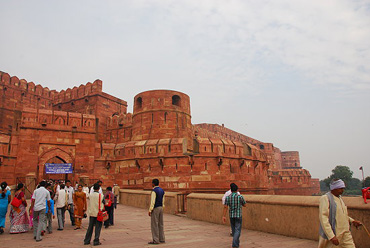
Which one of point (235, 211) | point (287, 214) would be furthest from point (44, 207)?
point (287, 214)

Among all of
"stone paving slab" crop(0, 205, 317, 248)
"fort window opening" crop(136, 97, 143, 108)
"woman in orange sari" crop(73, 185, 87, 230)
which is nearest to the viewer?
"stone paving slab" crop(0, 205, 317, 248)

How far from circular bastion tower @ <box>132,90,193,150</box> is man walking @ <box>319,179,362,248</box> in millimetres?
15606

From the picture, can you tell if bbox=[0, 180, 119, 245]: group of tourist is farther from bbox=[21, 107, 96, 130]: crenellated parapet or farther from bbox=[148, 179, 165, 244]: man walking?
bbox=[21, 107, 96, 130]: crenellated parapet

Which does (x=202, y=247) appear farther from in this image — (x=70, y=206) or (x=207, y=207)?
(x=70, y=206)

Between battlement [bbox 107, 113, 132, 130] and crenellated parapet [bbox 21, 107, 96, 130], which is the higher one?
battlement [bbox 107, 113, 132, 130]

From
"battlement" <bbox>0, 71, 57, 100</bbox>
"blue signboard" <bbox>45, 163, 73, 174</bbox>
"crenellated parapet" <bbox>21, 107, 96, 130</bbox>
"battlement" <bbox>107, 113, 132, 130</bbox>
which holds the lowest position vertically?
"blue signboard" <bbox>45, 163, 73, 174</bbox>

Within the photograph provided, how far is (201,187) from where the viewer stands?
51.2ft

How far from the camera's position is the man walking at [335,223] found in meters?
2.92

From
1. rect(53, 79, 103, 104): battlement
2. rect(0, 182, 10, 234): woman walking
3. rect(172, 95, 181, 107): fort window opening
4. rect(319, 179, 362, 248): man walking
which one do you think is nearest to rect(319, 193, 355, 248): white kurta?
rect(319, 179, 362, 248): man walking

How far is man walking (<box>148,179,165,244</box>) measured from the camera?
16.7ft

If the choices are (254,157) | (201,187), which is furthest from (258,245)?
(254,157)

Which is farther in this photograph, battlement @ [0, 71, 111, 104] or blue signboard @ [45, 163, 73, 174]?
battlement @ [0, 71, 111, 104]

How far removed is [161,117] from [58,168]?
727 centimetres

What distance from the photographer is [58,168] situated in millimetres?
15875
